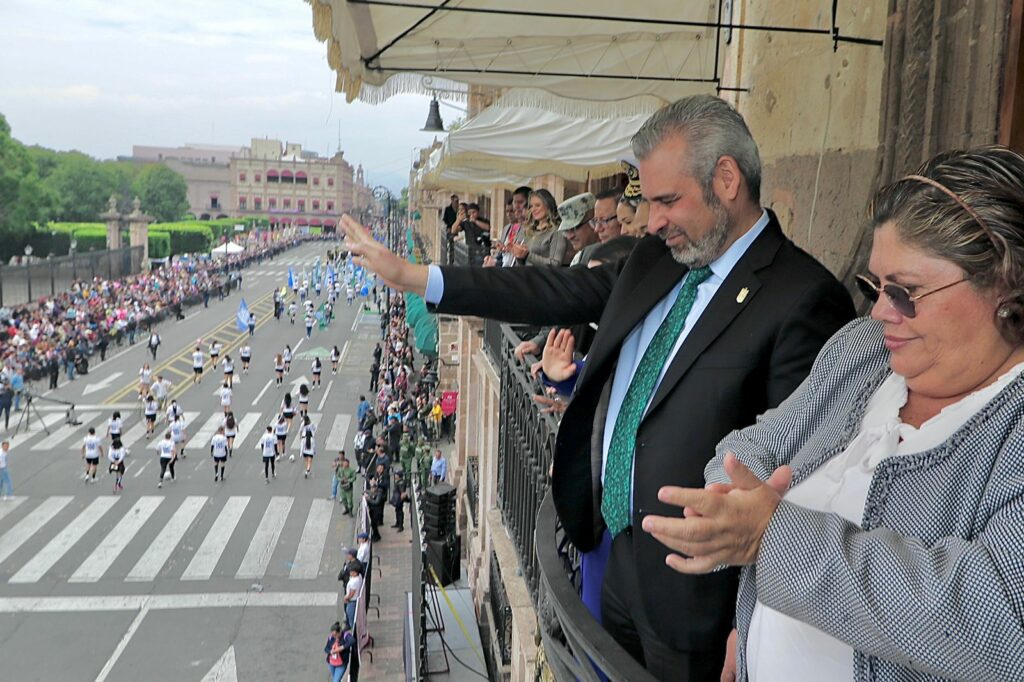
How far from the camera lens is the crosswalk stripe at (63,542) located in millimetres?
17634

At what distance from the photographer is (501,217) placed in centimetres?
1819

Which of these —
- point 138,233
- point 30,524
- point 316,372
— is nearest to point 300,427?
point 316,372

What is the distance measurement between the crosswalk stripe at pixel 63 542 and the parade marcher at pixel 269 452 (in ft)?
12.3

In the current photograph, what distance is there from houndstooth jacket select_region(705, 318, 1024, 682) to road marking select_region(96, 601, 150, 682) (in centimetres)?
1488

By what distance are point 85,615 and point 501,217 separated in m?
10.9

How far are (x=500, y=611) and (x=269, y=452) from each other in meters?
14.4

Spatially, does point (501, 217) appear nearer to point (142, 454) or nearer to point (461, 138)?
point (461, 138)

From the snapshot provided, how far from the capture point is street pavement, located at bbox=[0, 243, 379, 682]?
1455 cm

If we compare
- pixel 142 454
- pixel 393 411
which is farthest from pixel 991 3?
pixel 142 454

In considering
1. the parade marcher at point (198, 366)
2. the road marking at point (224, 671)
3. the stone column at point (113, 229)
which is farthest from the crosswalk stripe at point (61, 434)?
the stone column at point (113, 229)

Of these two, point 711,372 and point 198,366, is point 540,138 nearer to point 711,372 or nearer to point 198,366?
point 711,372

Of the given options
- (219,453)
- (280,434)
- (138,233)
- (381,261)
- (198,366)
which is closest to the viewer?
(381,261)

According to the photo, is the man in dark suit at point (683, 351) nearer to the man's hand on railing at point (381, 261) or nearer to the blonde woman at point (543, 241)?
the man's hand on railing at point (381, 261)

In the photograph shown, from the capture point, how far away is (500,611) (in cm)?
1052
